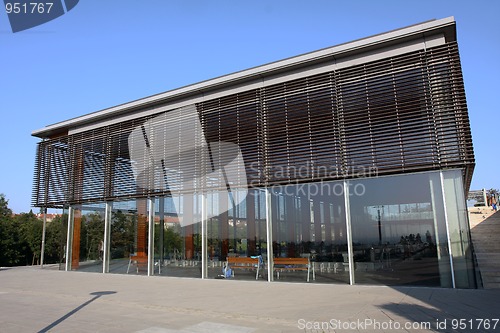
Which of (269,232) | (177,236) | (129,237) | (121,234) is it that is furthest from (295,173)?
(121,234)

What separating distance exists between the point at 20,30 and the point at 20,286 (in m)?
7.95

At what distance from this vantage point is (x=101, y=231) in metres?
17.3

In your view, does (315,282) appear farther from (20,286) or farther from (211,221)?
(20,286)

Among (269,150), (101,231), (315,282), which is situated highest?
(269,150)

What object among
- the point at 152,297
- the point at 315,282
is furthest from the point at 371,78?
the point at 152,297

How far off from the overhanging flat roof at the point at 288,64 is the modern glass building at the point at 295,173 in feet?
0.16

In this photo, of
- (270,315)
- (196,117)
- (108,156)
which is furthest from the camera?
(108,156)

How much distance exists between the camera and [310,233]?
46.2ft

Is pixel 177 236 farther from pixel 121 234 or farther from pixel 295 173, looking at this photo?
pixel 295 173

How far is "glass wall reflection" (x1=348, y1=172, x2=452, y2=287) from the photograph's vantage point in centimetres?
1031

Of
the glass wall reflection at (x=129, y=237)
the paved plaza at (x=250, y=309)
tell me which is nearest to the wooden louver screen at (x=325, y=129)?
the glass wall reflection at (x=129, y=237)

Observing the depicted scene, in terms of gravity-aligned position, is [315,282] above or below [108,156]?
below

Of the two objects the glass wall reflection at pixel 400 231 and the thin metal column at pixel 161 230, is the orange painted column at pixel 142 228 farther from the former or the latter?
the glass wall reflection at pixel 400 231

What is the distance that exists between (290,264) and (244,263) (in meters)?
1.93
